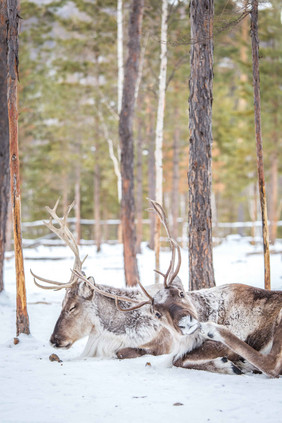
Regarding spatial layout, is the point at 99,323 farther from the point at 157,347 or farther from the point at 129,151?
the point at 129,151

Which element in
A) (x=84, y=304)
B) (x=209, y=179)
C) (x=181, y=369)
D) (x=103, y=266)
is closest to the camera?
(x=181, y=369)

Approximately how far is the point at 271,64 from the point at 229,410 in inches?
694

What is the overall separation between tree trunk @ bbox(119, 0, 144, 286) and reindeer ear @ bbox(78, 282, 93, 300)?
4881 mm

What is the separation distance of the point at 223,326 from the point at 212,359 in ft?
1.38

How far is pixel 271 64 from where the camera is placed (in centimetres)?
1872

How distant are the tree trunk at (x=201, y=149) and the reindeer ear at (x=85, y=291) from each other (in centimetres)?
190

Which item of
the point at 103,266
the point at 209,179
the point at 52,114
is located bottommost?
the point at 103,266

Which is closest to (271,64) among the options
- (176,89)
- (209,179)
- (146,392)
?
(176,89)

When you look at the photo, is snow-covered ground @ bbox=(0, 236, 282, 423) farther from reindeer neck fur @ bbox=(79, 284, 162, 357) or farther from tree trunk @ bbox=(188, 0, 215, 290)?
tree trunk @ bbox=(188, 0, 215, 290)

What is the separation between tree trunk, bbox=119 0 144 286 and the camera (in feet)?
34.5

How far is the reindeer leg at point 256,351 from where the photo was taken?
4176mm

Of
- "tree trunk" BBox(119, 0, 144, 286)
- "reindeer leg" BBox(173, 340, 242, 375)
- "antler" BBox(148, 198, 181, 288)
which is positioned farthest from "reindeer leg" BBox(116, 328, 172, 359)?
"tree trunk" BBox(119, 0, 144, 286)

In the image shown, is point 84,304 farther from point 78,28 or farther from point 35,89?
point 35,89

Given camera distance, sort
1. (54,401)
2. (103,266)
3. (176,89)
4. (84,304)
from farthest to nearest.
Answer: (176,89) → (103,266) → (84,304) → (54,401)
